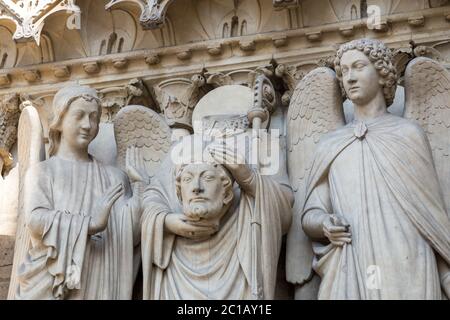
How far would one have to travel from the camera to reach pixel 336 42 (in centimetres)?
813

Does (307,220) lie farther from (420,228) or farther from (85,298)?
(85,298)

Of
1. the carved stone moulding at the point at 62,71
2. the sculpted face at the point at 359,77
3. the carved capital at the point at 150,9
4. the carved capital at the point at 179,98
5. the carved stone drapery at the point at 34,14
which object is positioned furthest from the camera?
the carved stone moulding at the point at 62,71

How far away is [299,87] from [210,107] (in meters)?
0.67

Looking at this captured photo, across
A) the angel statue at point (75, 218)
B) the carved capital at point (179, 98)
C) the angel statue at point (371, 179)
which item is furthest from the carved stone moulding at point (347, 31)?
the angel statue at point (75, 218)

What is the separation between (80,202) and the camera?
7.46 metres

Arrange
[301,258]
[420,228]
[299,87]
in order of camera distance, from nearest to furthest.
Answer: [420,228] < [301,258] < [299,87]

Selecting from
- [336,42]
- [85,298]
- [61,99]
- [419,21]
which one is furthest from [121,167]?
[419,21]

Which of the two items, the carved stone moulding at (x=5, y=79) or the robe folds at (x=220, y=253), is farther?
the carved stone moulding at (x=5, y=79)

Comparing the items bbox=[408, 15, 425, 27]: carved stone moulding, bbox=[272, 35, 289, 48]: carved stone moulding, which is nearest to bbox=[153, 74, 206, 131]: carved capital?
bbox=[272, 35, 289, 48]: carved stone moulding

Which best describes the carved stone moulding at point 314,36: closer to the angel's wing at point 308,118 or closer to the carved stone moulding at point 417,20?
the angel's wing at point 308,118

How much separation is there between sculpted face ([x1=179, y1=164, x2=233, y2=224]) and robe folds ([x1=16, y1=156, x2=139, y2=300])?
49 cm

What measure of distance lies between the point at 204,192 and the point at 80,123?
1129 mm

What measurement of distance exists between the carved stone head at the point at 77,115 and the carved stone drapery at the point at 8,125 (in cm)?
73

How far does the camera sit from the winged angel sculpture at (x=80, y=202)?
7.11 metres
